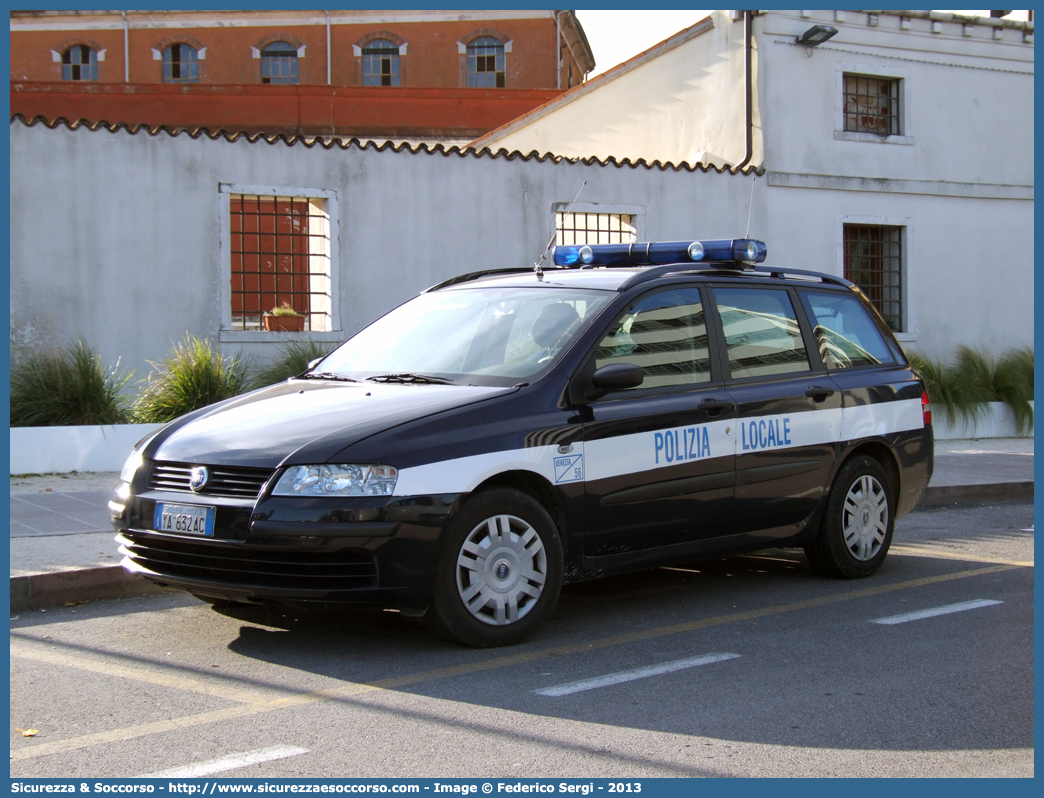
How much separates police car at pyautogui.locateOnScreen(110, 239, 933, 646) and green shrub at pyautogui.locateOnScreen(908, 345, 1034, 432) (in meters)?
9.60

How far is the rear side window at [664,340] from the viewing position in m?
5.96

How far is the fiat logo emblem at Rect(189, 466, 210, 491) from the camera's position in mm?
5148

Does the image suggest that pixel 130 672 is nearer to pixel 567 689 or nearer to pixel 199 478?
pixel 199 478

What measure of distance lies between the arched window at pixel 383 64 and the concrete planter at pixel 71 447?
3112 cm

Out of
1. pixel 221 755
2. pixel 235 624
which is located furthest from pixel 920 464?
pixel 221 755

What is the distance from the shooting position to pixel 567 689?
188 inches

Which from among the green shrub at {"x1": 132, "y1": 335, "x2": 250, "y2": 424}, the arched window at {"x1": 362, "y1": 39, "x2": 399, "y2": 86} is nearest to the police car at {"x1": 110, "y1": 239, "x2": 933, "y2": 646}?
the green shrub at {"x1": 132, "y1": 335, "x2": 250, "y2": 424}

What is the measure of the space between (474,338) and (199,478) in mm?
1665

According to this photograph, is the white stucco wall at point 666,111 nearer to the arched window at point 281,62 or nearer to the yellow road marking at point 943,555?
the yellow road marking at point 943,555

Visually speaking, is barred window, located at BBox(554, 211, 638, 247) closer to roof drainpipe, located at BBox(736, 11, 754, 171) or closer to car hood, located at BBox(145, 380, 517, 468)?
roof drainpipe, located at BBox(736, 11, 754, 171)

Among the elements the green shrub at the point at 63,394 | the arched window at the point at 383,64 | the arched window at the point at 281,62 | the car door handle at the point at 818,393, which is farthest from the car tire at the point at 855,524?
the arched window at the point at 281,62

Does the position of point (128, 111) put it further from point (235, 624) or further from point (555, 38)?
point (235, 624)

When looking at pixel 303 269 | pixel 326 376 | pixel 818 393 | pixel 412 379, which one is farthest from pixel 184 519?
pixel 303 269

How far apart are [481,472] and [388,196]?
10.00 metres
